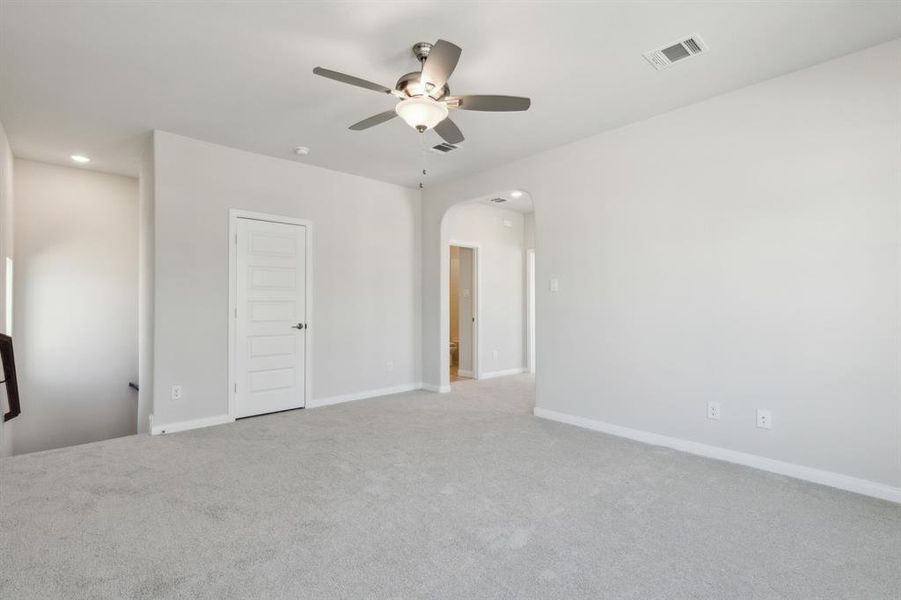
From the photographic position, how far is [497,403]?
521 cm

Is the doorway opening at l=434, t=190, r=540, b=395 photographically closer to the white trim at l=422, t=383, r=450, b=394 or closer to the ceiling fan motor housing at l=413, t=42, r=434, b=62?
the white trim at l=422, t=383, r=450, b=394

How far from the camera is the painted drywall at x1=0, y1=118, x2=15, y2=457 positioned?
3.89m

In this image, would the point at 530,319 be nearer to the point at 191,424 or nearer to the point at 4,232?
the point at 191,424

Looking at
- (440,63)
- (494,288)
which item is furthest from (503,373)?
(440,63)

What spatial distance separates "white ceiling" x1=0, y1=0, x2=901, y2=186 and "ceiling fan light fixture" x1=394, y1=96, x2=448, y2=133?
354 mm

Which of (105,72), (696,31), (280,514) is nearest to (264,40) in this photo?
(105,72)

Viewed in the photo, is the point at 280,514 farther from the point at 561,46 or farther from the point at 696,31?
the point at 696,31

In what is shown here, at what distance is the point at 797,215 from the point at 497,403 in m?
3.35

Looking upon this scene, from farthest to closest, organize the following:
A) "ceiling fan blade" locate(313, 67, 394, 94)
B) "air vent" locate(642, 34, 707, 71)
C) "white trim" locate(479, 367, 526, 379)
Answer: "white trim" locate(479, 367, 526, 379)
"air vent" locate(642, 34, 707, 71)
"ceiling fan blade" locate(313, 67, 394, 94)

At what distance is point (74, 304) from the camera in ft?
16.8

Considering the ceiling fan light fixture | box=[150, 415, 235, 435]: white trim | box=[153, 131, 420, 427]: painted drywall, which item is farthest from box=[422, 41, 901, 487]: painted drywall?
box=[150, 415, 235, 435]: white trim

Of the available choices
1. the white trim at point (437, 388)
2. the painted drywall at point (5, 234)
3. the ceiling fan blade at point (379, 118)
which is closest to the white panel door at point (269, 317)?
the white trim at point (437, 388)

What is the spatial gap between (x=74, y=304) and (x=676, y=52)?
6357 millimetres

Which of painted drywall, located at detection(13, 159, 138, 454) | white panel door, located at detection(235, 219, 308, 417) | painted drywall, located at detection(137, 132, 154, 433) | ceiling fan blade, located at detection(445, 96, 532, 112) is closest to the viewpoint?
ceiling fan blade, located at detection(445, 96, 532, 112)
